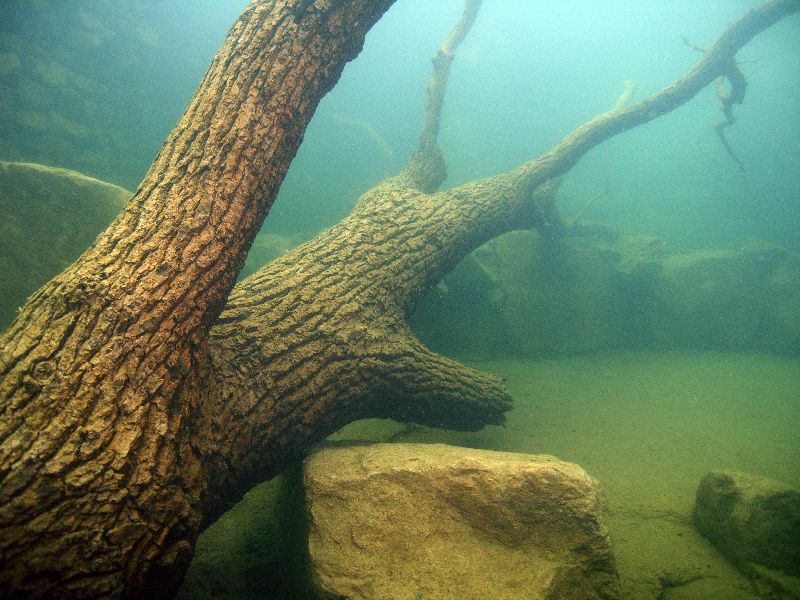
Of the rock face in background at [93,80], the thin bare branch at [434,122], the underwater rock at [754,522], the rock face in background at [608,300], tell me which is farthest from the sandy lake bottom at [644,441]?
the rock face in background at [93,80]

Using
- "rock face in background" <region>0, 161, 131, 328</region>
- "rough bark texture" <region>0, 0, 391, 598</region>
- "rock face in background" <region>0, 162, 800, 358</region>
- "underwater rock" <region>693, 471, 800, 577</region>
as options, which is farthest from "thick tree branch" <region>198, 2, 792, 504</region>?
"rock face in background" <region>0, 161, 131, 328</region>

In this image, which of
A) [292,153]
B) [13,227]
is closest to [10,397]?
[292,153]

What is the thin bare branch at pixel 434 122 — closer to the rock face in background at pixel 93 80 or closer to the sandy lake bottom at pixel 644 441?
the sandy lake bottom at pixel 644 441

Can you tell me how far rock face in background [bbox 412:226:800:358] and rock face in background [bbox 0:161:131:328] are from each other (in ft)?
15.4

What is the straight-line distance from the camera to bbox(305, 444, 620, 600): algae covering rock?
173cm

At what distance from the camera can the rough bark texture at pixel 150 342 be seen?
1239 mm

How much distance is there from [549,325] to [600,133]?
3.84 metres

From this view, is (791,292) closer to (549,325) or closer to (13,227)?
(549,325)

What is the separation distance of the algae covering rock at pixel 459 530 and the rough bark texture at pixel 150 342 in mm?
683

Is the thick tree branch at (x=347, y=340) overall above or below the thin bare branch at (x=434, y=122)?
below

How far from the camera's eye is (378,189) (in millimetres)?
4652

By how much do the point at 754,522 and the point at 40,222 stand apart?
745 cm

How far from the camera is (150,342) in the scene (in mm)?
1545

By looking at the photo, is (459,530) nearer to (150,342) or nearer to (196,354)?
(196,354)
